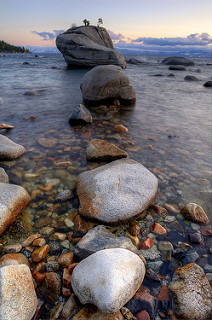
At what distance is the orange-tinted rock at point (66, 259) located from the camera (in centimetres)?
231

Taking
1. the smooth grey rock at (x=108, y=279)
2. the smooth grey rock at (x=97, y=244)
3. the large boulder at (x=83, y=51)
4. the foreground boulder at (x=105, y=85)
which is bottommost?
the smooth grey rock at (x=97, y=244)

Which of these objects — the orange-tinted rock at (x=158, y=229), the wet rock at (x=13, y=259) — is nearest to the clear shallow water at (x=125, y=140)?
the orange-tinted rock at (x=158, y=229)

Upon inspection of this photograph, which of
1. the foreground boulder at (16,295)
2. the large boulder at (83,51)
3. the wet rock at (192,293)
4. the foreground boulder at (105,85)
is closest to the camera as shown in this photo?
the foreground boulder at (16,295)

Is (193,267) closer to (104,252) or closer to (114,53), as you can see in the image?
(104,252)

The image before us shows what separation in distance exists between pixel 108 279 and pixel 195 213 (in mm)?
1843

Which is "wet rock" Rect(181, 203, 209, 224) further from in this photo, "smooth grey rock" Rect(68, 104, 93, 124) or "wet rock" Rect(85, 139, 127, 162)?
"smooth grey rock" Rect(68, 104, 93, 124)

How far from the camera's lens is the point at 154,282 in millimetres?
2191

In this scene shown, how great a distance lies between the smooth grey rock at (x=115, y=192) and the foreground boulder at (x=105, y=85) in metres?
5.97

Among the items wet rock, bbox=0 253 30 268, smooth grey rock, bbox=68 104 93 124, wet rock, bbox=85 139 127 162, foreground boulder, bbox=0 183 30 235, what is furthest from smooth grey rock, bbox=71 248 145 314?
smooth grey rock, bbox=68 104 93 124

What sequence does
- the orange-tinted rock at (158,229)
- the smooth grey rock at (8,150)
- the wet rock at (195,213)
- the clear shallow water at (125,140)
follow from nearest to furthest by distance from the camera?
the orange-tinted rock at (158,229) → the wet rock at (195,213) → the clear shallow water at (125,140) → the smooth grey rock at (8,150)

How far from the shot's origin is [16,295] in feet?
5.76

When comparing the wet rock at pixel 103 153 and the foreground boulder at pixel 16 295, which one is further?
the wet rock at pixel 103 153

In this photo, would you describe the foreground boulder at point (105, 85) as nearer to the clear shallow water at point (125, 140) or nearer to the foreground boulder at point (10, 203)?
the clear shallow water at point (125, 140)

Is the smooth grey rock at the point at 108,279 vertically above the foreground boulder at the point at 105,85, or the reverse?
the foreground boulder at the point at 105,85
